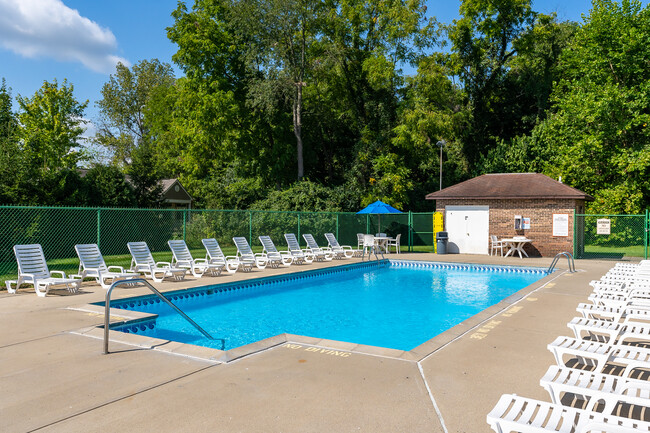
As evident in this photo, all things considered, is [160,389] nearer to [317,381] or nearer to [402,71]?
[317,381]

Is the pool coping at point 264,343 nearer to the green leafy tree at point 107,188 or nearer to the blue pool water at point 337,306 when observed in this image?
the blue pool water at point 337,306

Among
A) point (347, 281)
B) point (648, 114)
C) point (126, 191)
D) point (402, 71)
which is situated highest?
point (402, 71)

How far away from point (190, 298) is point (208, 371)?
5870 mm

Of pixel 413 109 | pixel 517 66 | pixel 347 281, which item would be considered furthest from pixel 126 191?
pixel 517 66

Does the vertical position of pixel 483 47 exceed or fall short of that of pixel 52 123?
it exceeds it

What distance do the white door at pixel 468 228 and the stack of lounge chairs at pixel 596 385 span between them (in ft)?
42.3

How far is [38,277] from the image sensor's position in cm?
943

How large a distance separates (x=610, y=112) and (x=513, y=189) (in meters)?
9.95

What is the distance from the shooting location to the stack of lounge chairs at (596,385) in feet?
8.86

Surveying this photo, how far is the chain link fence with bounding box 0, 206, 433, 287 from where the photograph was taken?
15719mm

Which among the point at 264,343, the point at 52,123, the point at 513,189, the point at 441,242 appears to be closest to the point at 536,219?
the point at 513,189

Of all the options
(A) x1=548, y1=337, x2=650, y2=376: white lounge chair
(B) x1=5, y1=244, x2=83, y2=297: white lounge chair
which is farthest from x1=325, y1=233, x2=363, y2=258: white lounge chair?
(A) x1=548, y1=337, x2=650, y2=376: white lounge chair

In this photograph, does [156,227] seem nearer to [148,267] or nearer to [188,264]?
[188,264]

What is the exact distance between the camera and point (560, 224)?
62.3 ft
